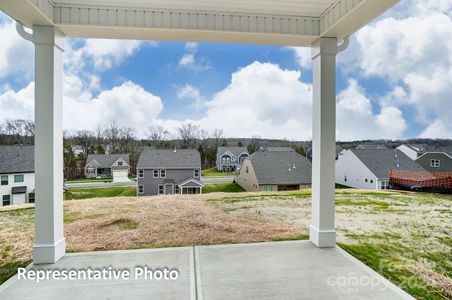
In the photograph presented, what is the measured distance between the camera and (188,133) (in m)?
10.2

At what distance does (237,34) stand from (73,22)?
179 centimetres

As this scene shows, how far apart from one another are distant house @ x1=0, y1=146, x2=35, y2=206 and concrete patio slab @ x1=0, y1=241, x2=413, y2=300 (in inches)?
414

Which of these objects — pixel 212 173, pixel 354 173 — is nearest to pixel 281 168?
pixel 354 173

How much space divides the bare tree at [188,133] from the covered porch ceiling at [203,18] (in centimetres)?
715

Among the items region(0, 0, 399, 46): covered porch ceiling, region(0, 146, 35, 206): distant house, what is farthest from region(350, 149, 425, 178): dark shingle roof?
region(0, 146, 35, 206): distant house

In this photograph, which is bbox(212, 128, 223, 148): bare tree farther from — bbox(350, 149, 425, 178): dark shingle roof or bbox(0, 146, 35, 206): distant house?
bbox(0, 146, 35, 206): distant house

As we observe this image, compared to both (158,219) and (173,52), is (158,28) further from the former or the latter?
(173,52)

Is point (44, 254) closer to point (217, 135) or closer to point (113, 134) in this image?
point (113, 134)

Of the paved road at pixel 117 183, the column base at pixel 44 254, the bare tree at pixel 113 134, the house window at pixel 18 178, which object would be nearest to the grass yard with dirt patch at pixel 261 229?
the column base at pixel 44 254

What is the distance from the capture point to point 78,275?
221 cm

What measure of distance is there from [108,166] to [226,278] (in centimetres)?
862

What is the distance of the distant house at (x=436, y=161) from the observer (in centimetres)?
851

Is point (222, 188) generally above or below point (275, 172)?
below

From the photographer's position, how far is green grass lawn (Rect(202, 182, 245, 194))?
11929mm
